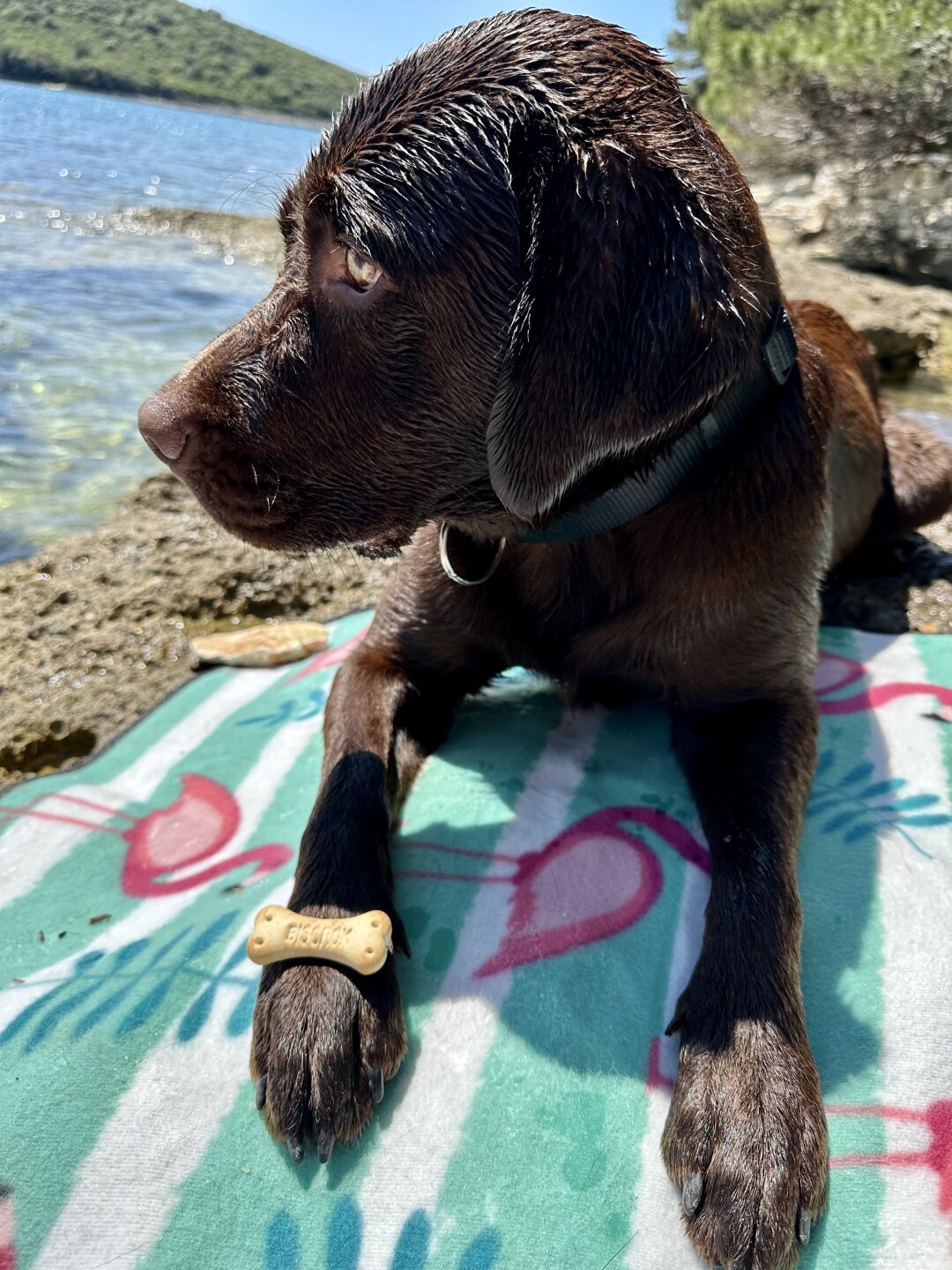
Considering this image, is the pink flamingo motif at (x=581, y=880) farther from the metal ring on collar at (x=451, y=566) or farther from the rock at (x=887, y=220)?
the rock at (x=887, y=220)

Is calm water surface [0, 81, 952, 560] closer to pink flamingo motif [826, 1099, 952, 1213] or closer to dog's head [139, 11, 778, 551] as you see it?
dog's head [139, 11, 778, 551]

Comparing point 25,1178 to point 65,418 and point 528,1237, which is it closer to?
point 528,1237

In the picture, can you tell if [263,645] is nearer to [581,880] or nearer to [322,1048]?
[581,880]

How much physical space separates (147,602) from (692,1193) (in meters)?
2.76

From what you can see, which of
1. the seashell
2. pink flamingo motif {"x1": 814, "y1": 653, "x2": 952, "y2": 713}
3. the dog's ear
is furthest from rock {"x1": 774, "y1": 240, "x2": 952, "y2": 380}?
the dog's ear

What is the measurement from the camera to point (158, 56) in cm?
8831

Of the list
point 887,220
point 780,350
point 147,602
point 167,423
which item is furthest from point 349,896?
point 887,220

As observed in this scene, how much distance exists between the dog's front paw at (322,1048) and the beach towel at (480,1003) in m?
0.04

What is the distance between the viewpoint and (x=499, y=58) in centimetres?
166

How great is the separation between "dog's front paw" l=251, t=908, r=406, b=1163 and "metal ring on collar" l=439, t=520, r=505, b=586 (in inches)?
34.0

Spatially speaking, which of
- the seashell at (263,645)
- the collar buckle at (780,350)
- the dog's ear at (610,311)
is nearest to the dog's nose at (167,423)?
the dog's ear at (610,311)

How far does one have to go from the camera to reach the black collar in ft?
5.62

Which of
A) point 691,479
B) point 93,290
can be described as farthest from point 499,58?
point 93,290

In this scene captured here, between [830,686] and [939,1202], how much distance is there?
1438mm
